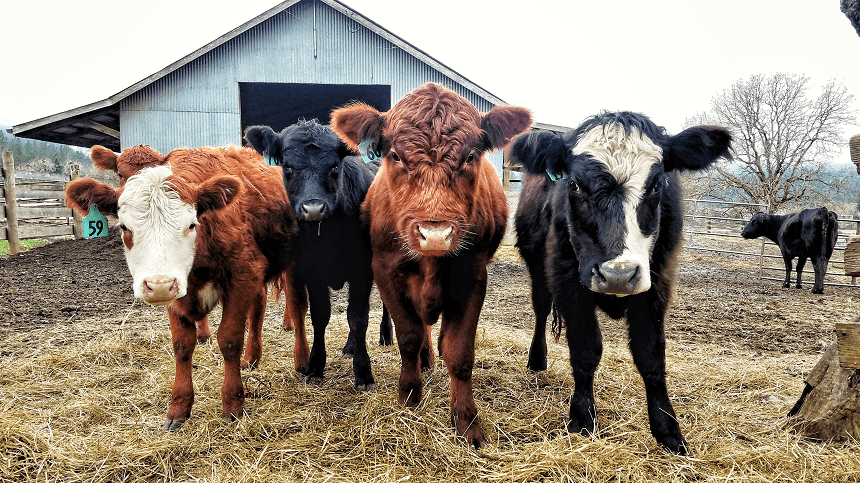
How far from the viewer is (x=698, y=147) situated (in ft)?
8.84

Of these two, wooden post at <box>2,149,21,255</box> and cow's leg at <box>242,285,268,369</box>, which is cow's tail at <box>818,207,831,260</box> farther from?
wooden post at <box>2,149,21,255</box>

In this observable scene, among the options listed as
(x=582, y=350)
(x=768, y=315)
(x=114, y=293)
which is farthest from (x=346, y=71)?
(x=582, y=350)

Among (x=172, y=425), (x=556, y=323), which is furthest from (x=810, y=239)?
(x=172, y=425)

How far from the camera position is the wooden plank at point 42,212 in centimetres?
1335

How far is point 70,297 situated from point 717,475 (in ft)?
28.2

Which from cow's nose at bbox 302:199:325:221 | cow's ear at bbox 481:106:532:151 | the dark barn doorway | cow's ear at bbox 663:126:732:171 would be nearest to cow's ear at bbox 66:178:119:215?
cow's nose at bbox 302:199:325:221

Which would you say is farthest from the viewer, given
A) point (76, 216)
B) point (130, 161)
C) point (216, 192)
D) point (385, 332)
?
point (76, 216)

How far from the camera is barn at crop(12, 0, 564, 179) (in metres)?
12.2

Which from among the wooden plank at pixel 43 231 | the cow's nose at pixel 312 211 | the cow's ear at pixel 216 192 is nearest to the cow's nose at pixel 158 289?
the cow's ear at pixel 216 192

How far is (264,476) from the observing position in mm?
2559

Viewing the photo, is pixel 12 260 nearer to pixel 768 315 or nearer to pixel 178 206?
pixel 178 206

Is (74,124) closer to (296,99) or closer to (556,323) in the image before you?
(296,99)

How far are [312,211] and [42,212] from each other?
1459 cm

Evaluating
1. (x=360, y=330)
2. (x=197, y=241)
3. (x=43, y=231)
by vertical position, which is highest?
(x=197, y=241)
